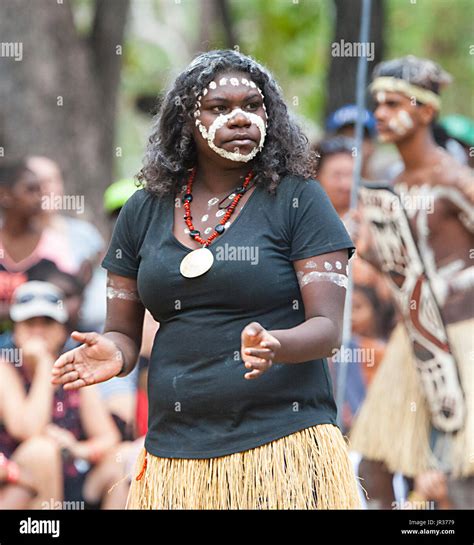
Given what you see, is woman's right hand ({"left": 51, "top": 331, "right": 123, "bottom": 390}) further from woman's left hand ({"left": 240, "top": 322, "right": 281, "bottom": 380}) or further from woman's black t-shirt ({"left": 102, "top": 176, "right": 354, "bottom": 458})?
woman's left hand ({"left": 240, "top": 322, "right": 281, "bottom": 380})

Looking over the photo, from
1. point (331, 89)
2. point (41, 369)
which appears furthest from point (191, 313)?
point (331, 89)

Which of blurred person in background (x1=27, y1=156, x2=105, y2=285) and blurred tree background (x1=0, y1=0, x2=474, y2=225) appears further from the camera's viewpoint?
blurred tree background (x1=0, y1=0, x2=474, y2=225)

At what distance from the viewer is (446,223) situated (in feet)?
20.6

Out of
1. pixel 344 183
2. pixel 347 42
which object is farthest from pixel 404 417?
pixel 347 42

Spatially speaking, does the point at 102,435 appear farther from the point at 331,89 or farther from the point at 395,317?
the point at 331,89

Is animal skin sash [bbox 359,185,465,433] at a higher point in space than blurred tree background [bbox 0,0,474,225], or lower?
lower

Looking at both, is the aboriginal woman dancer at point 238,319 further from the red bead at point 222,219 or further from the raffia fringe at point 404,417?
the raffia fringe at point 404,417

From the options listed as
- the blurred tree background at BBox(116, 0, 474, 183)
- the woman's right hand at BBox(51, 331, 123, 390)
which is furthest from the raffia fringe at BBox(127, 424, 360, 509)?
the blurred tree background at BBox(116, 0, 474, 183)

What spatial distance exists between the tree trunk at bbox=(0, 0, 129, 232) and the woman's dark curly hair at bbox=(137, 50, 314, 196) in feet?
15.5

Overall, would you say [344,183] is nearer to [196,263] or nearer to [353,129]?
[353,129]

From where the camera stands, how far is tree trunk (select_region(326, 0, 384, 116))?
8.00m

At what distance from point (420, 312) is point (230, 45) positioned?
302 inches

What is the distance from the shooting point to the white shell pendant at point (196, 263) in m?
3.18

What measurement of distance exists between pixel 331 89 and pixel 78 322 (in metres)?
2.90
